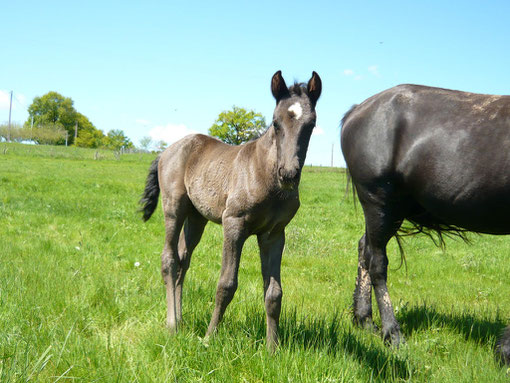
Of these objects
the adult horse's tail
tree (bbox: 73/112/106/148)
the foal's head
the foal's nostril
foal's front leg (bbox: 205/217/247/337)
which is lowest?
foal's front leg (bbox: 205/217/247/337)

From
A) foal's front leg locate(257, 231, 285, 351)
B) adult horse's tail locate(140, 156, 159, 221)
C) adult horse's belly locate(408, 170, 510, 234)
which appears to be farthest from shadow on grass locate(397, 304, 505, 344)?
adult horse's tail locate(140, 156, 159, 221)

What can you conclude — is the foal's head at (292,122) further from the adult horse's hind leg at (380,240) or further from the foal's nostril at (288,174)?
the adult horse's hind leg at (380,240)

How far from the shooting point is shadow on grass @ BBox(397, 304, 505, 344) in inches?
162

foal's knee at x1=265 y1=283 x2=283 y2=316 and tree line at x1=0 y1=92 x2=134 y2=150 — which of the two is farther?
tree line at x1=0 y1=92 x2=134 y2=150

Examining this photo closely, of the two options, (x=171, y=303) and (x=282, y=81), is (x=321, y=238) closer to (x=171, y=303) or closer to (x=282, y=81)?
(x=171, y=303)

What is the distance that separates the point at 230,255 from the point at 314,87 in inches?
55.5

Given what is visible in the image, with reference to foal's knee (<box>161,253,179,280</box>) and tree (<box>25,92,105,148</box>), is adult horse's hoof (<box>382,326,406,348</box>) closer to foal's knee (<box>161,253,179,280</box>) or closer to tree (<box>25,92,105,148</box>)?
foal's knee (<box>161,253,179,280</box>)

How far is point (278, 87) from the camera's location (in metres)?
3.01

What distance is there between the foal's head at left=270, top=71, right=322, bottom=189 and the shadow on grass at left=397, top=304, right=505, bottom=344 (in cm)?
242

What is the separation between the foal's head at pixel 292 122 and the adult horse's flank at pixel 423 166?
1476 millimetres

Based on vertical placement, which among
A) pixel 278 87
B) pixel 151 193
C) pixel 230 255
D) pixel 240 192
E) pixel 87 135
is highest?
pixel 87 135

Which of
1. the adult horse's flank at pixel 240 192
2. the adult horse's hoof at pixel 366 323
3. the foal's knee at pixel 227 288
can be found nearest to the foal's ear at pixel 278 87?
the adult horse's flank at pixel 240 192

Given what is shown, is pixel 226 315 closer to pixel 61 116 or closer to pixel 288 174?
pixel 288 174

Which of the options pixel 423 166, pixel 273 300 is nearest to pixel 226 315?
pixel 273 300
